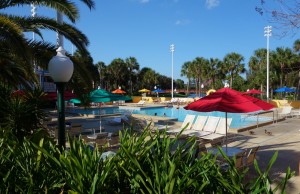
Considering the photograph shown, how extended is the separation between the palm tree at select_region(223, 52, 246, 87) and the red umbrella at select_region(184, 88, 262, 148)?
163 feet

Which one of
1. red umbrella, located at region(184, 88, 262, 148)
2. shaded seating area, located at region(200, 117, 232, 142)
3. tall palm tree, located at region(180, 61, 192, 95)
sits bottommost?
shaded seating area, located at region(200, 117, 232, 142)

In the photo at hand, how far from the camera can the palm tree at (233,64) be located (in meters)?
56.1

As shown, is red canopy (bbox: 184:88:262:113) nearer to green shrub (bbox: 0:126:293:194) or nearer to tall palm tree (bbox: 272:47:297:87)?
green shrub (bbox: 0:126:293:194)

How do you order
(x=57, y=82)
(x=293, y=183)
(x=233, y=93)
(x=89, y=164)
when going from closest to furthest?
1. (x=89, y=164)
2. (x=57, y=82)
3. (x=293, y=183)
4. (x=233, y=93)

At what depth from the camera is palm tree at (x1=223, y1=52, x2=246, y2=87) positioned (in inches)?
2208

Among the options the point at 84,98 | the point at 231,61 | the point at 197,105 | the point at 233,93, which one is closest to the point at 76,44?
the point at 84,98

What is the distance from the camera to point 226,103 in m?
7.34

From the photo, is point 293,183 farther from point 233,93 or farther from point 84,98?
point 84,98

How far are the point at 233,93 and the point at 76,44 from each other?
4.93 meters

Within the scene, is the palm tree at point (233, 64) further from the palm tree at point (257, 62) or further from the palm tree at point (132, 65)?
the palm tree at point (132, 65)

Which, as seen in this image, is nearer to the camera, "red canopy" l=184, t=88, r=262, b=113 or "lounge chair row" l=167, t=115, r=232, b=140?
"red canopy" l=184, t=88, r=262, b=113

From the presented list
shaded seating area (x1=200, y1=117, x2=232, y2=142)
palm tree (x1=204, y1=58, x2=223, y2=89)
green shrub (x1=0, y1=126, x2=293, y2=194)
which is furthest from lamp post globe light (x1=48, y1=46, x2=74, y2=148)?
palm tree (x1=204, y1=58, x2=223, y2=89)

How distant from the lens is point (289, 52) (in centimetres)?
4834

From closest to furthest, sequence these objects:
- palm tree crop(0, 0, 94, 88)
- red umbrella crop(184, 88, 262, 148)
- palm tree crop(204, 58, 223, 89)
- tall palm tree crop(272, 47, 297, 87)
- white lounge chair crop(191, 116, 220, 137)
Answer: red umbrella crop(184, 88, 262, 148) < palm tree crop(0, 0, 94, 88) < white lounge chair crop(191, 116, 220, 137) < tall palm tree crop(272, 47, 297, 87) < palm tree crop(204, 58, 223, 89)
